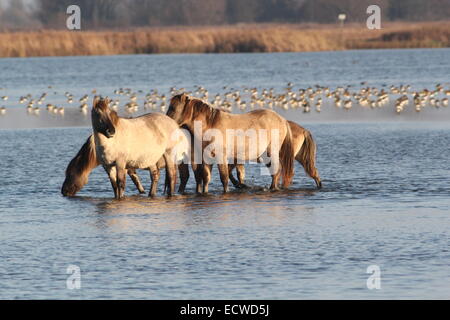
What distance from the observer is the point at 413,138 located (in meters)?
24.5

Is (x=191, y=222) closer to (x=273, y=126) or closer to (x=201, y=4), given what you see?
(x=273, y=126)

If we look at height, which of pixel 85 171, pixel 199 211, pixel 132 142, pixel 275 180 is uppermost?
pixel 132 142

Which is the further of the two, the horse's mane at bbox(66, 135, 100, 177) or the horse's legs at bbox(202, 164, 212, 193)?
the horse's mane at bbox(66, 135, 100, 177)

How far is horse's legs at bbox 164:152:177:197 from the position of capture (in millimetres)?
15641

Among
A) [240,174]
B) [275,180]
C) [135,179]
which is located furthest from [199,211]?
[240,174]

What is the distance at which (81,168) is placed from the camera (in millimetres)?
16078

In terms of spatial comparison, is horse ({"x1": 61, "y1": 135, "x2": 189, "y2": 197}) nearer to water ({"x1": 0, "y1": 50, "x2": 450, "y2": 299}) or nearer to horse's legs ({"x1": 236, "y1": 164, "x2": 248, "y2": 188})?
water ({"x1": 0, "y1": 50, "x2": 450, "y2": 299})

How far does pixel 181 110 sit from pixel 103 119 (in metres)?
1.61

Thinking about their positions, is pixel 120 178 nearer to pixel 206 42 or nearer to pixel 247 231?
pixel 247 231

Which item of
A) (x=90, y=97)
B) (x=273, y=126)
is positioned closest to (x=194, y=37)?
(x=90, y=97)

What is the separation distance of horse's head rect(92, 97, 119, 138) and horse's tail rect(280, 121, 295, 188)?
110 inches

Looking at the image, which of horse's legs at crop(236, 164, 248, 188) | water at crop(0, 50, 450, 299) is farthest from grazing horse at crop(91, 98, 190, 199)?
horse's legs at crop(236, 164, 248, 188)

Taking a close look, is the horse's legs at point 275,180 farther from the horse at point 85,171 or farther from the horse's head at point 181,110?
the horse's head at point 181,110

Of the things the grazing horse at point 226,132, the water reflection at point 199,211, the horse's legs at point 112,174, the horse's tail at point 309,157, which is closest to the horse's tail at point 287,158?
the grazing horse at point 226,132
